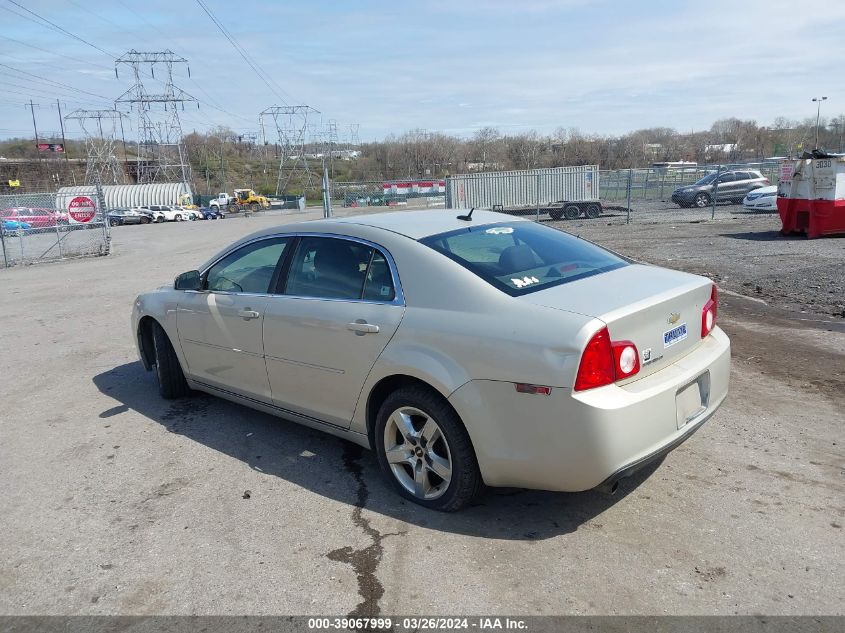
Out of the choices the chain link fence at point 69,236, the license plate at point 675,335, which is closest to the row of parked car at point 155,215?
the chain link fence at point 69,236

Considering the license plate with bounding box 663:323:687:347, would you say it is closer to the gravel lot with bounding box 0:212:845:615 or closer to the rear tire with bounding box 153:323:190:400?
the gravel lot with bounding box 0:212:845:615

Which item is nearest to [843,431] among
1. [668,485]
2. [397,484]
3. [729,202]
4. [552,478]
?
[668,485]

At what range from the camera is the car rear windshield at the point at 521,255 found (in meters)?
3.69

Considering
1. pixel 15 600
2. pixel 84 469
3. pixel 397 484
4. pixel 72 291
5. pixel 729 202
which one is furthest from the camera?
pixel 729 202

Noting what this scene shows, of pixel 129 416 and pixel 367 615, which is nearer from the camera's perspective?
pixel 367 615

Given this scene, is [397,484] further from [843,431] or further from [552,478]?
[843,431]

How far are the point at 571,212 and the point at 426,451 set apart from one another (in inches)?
1013

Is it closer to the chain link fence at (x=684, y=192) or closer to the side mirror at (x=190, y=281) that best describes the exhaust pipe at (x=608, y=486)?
→ the side mirror at (x=190, y=281)

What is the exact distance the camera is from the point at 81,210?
22.5 metres

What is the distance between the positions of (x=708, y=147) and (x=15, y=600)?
98581 mm

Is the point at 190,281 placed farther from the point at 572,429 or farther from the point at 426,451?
the point at 572,429

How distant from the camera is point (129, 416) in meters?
5.53

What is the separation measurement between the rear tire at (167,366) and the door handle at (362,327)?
2426 mm

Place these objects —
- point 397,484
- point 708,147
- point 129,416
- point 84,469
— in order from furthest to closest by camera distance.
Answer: point 708,147
point 129,416
point 84,469
point 397,484
